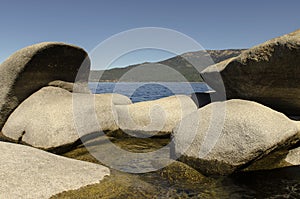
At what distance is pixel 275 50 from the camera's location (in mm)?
8828

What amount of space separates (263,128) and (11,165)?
20.4 ft

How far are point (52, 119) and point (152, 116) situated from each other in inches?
168

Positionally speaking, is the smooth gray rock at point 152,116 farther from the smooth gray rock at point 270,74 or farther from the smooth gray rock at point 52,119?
the smooth gray rock at point 270,74

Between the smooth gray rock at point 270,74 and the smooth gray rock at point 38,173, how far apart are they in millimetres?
6235

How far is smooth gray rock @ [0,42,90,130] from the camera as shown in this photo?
1144 centimetres

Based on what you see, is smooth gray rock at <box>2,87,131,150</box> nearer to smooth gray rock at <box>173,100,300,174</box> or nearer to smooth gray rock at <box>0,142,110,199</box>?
A: smooth gray rock at <box>0,142,110,199</box>

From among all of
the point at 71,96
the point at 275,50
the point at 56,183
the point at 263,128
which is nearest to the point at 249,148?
the point at 263,128

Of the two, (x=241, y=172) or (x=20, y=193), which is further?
(x=241, y=172)

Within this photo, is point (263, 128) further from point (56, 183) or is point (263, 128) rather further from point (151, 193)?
point (56, 183)

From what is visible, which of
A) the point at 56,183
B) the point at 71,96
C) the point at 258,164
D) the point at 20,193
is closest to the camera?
the point at 20,193

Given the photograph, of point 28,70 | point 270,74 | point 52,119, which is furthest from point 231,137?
point 28,70

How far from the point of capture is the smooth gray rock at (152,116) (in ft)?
39.0

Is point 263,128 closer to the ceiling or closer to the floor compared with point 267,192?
closer to the ceiling

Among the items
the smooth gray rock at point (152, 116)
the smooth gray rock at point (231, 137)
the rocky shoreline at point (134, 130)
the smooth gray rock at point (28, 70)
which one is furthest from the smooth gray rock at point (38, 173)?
the smooth gray rock at point (28, 70)
